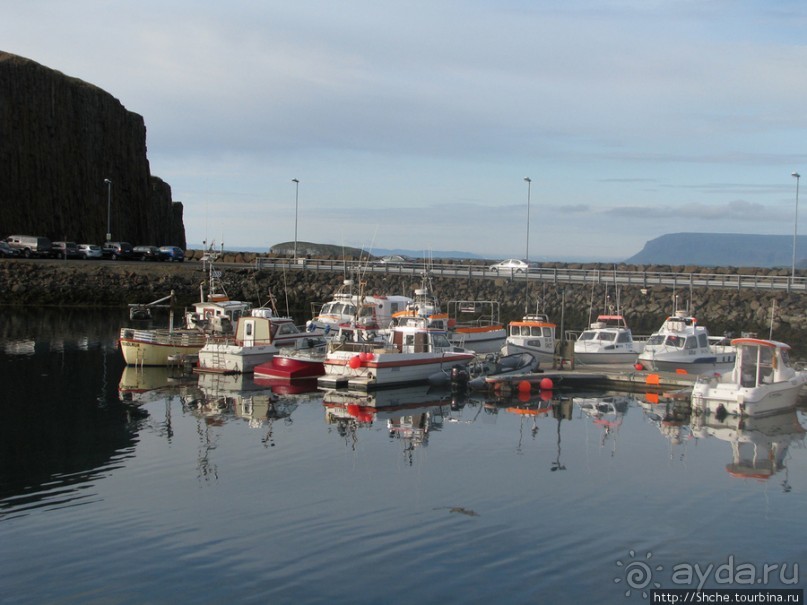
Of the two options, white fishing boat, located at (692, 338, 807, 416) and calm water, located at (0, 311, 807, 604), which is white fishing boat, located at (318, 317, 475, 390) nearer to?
calm water, located at (0, 311, 807, 604)

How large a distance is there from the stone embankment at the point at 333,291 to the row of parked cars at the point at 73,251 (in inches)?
198

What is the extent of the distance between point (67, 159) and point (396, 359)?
242ft

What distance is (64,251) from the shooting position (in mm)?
76250

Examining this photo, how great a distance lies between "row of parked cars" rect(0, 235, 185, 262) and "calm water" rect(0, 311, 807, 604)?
153 ft

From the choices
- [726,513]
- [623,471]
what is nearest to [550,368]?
[623,471]

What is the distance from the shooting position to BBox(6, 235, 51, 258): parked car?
7550 cm

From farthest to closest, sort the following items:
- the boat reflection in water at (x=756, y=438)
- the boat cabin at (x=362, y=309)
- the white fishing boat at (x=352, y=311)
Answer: the boat cabin at (x=362, y=309), the white fishing boat at (x=352, y=311), the boat reflection in water at (x=756, y=438)

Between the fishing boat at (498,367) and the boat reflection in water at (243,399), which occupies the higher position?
the fishing boat at (498,367)

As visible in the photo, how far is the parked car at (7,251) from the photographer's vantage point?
242 ft

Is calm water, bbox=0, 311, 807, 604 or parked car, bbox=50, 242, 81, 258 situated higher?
parked car, bbox=50, 242, 81, 258

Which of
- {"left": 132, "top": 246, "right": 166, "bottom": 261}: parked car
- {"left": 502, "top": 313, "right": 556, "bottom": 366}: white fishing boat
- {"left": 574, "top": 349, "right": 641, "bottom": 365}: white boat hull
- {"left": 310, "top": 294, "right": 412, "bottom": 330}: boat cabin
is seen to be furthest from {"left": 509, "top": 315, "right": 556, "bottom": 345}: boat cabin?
{"left": 132, "top": 246, "right": 166, "bottom": 261}: parked car

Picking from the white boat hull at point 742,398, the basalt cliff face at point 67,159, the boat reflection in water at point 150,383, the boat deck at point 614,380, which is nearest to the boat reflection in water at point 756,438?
the white boat hull at point 742,398

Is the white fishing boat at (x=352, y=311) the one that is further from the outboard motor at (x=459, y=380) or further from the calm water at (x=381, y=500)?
the calm water at (x=381, y=500)

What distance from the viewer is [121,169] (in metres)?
106
